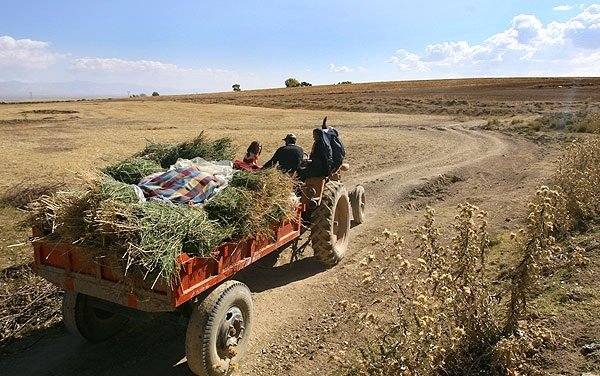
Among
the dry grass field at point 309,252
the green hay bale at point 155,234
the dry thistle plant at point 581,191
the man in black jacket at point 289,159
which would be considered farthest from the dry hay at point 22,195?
the dry thistle plant at point 581,191

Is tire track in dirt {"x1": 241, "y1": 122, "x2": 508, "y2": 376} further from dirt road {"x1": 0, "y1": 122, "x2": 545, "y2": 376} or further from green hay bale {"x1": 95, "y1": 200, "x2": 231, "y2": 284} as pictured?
green hay bale {"x1": 95, "y1": 200, "x2": 231, "y2": 284}

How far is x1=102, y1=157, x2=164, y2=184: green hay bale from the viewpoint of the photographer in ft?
18.0

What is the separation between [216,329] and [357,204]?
5.14 metres

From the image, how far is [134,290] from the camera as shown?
12.7ft

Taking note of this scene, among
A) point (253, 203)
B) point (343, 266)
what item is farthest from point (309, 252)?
point (253, 203)

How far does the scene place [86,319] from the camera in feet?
16.0

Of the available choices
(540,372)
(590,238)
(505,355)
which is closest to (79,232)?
(505,355)

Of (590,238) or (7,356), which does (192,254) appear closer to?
(7,356)

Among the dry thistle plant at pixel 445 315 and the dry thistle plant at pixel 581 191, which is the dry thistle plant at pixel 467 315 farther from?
the dry thistle plant at pixel 581 191

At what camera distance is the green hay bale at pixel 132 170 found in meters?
5.48

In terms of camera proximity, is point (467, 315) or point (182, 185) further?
point (182, 185)

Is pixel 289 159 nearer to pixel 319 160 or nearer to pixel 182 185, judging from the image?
pixel 319 160

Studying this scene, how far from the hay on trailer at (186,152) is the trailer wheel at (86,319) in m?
2.19

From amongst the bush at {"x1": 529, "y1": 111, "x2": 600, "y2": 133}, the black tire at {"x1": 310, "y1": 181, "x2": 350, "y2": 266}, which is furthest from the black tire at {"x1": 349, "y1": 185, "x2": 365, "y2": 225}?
the bush at {"x1": 529, "y1": 111, "x2": 600, "y2": 133}
